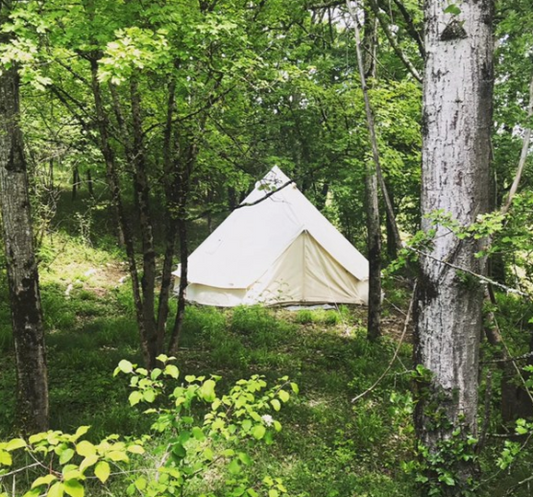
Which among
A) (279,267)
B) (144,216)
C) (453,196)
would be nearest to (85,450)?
(453,196)

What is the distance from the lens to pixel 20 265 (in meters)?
3.90

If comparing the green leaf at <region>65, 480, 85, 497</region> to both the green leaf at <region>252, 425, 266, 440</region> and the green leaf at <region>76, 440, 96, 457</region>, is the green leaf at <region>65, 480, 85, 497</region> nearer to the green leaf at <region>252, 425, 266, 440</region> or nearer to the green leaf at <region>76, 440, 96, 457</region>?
the green leaf at <region>76, 440, 96, 457</region>

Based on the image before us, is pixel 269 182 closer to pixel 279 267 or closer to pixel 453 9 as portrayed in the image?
pixel 453 9

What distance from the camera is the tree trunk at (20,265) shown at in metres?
3.75

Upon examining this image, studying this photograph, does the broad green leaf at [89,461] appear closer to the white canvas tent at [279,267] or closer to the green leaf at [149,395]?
the green leaf at [149,395]

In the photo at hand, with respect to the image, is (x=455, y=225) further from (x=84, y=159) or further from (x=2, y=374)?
(x=2, y=374)

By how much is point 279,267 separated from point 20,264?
24.2ft

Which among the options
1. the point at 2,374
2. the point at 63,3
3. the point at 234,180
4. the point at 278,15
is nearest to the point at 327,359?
the point at 234,180

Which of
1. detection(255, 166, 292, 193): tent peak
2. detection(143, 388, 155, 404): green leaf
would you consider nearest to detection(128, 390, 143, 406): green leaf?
detection(143, 388, 155, 404): green leaf

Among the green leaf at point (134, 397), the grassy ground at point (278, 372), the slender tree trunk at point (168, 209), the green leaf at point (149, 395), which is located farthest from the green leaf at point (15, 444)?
the slender tree trunk at point (168, 209)

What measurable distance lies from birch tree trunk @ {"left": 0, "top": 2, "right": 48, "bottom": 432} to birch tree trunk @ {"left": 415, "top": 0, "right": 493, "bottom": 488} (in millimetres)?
3398

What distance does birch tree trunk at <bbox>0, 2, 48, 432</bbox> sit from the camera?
12.3 ft

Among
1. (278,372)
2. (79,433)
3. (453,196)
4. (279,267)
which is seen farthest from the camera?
(279,267)

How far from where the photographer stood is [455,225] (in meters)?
2.17
